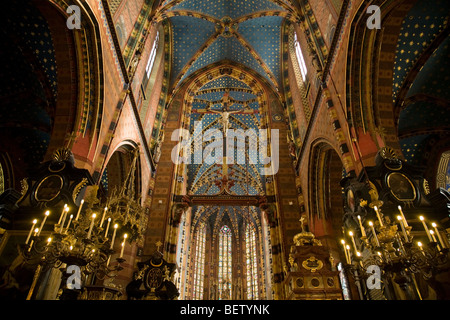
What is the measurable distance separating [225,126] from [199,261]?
53.8 ft

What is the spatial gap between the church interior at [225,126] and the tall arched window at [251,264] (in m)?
15.6

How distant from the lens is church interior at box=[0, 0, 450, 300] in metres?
5.68

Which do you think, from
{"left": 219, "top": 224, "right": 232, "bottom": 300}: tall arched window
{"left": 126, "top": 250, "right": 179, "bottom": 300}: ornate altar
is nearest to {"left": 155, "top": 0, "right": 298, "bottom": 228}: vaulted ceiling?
{"left": 126, "top": 250, "right": 179, "bottom": 300}: ornate altar

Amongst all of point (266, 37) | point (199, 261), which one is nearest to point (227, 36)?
point (266, 37)

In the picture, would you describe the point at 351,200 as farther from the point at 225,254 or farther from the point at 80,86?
the point at 225,254

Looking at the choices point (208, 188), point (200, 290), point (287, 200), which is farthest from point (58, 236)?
point (200, 290)

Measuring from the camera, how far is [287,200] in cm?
1395

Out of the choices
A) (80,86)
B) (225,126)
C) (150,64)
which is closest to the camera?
(80,86)

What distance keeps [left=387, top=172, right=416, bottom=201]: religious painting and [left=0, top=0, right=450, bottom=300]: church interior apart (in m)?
0.03

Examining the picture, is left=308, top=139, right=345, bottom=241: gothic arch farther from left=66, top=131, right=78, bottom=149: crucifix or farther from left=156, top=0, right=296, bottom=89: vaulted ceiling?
left=66, top=131, right=78, bottom=149: crucifix

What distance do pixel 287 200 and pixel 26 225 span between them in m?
10.7

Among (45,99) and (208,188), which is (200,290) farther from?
(45,99)

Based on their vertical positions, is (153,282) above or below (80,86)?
below

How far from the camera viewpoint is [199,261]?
28312 millimetres
